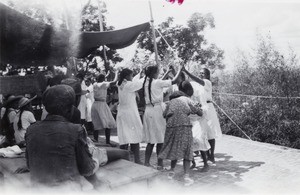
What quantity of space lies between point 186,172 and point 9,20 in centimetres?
344

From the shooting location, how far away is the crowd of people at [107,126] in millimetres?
2621

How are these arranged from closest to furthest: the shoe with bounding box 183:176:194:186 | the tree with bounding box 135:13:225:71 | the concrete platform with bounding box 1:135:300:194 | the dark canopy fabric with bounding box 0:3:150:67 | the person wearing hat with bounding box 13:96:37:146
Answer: the concrete platform with bounding box 1:135:300:194 → the dark canopy fabric with bounding box 0:3:150:67 → the shoe with bounding box 183:176:194:186 → the person wearing hat with bounding box 13:96:37:146 → the tree with bounding box 135:13:225:71

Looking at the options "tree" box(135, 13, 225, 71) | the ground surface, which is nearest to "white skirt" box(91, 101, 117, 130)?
the ground surface

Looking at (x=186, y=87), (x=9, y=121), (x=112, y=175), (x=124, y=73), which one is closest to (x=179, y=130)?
(x=186, y=87)

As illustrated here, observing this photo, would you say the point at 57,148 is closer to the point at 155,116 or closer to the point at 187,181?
the point at 187,181

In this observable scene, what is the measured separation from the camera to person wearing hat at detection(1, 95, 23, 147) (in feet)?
18.6

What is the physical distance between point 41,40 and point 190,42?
25610 millimetres

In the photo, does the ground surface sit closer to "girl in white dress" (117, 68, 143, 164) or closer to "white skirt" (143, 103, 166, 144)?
"white skirt" (143, 103, 166, 144)

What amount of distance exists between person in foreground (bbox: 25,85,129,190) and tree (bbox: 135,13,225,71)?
26145 mm

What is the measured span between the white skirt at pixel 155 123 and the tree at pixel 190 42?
904 inches

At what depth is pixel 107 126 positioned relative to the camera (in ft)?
24.7

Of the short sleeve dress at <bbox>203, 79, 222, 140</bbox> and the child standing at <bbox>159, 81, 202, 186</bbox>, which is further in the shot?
the short sleeve dress at <bbox>203, 79, 222, 140</bbox>

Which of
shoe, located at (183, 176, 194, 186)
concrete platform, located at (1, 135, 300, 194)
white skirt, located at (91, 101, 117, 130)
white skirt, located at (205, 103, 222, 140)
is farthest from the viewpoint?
white skirt, located at (91, 101, 117, 130)

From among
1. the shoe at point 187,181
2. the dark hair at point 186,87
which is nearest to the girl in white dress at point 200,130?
the shoe at point 187,181
